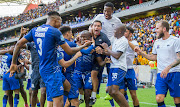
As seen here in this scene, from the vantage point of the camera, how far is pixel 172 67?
14.6 ft

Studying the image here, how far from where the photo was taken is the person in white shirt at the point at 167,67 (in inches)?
179

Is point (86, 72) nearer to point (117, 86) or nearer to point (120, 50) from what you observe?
point (117, 86)

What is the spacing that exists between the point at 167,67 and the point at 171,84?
45 centimetres

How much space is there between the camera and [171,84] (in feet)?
15.2

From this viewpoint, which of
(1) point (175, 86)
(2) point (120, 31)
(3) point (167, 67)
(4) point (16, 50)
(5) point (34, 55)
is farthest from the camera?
(5) point (34, 55)

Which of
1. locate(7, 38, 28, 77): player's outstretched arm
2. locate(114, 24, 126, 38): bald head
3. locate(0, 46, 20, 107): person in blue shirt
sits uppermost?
locate(114, 24, 126, 38): bald head

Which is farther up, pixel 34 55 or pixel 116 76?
pixel 34 55

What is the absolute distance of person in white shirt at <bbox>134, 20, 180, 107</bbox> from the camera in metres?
4.53

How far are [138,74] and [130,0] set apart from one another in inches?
807

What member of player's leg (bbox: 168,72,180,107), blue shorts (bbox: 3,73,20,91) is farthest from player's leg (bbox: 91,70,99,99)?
blue shorts (bbox: 3,73,20,91)

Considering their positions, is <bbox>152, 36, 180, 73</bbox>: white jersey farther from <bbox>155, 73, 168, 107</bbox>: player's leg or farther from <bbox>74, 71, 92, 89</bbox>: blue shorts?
<bbox>74, 71, 92, 89</bbox>: blue shorts

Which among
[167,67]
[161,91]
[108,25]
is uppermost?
[108,25]

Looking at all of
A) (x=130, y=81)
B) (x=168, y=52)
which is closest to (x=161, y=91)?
(x=168, y=52)

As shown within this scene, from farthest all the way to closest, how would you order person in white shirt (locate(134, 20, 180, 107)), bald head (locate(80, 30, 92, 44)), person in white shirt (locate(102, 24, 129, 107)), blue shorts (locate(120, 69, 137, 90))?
blue shorts (locate(120, 69, 137, 90)) < bald head (locate(80, 30, 92, 44)) < person in white shirt (locate(102, 24, 129, 107)) < person in white shirt (locate(134, 20, 180, 107))
